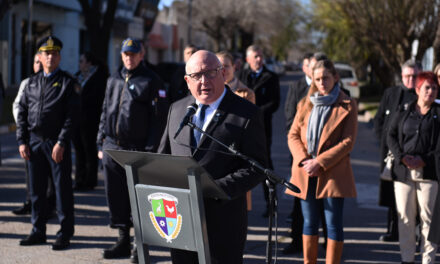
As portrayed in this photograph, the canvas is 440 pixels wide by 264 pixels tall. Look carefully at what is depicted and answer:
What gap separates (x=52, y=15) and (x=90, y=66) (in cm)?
2819

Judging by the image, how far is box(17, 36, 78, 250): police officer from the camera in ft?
23.4

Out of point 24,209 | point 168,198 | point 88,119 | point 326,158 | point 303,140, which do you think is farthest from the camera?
point 88,119

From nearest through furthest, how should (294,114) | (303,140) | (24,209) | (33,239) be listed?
(303,140) < (33,239) < (294,114) < (24,209)

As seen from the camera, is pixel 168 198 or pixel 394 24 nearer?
pixel 168 198

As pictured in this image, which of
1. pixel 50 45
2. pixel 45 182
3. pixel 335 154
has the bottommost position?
pixel 45 182

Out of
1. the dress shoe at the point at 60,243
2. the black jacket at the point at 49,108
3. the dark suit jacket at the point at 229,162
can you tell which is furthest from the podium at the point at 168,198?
the dress shoe at the point at 60,243

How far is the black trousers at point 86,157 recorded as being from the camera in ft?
34.7

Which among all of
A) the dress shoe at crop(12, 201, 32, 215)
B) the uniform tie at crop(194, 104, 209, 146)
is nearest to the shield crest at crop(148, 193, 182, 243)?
the uniform tie at crop(194, 104, 209, 146)

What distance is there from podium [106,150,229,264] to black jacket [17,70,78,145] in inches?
128

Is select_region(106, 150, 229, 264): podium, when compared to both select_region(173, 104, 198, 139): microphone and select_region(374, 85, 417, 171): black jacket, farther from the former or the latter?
select_region(374, 85, 417, 171): black jacket

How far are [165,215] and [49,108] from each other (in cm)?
358

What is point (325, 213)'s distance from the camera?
6125 millimetres

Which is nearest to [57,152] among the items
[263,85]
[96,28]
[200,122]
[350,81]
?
[263,85]

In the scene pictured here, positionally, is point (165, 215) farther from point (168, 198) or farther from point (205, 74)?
point (205, 74)
